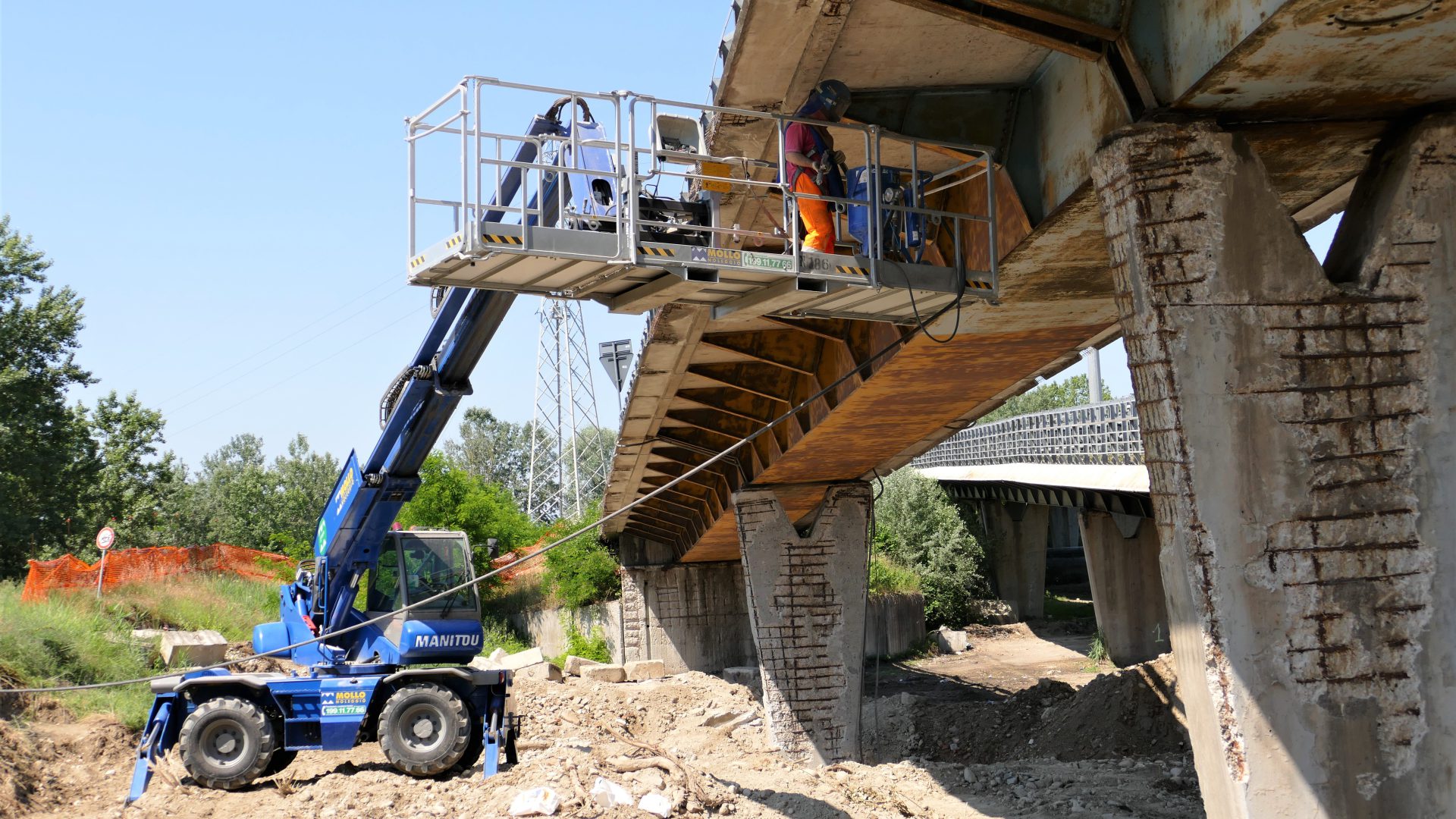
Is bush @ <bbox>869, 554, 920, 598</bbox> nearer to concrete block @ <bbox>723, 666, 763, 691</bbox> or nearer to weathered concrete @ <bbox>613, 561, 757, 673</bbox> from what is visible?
weathered concrete @ <bbox>613, 561, 757, 673</bbox>

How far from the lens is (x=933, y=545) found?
1481 inches

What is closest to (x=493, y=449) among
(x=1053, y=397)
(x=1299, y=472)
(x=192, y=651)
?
(x=1053, y=397)

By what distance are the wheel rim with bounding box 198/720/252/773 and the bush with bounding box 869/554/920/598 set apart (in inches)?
908

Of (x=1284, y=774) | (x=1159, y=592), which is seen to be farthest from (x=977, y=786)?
(x=1159, y=592)

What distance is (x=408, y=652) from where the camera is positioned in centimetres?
1337

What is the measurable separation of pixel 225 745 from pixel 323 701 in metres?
1.12

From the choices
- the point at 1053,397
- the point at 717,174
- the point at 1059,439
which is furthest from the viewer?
the point at 1053,397

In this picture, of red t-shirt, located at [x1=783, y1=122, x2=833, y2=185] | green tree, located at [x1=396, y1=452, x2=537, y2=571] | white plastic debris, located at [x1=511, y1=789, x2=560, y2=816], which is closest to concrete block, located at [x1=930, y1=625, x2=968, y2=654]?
green tree, located at [x1=396, y1=452, x2=537, y2=571]

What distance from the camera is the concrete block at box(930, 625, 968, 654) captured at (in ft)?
113

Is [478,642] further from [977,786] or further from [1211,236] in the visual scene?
[1211,236]

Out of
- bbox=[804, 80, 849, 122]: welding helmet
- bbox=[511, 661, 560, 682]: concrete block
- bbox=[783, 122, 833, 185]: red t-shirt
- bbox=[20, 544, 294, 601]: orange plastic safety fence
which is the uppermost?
bbox=[804, 80, 849, 122]: welding helmet

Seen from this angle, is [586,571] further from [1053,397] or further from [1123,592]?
[1053,397]

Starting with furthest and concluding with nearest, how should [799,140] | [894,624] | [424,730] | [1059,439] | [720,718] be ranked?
1. [894,624]
2. [1059,439]
3. [720,718]
4. [424,730]
5. [799,140]

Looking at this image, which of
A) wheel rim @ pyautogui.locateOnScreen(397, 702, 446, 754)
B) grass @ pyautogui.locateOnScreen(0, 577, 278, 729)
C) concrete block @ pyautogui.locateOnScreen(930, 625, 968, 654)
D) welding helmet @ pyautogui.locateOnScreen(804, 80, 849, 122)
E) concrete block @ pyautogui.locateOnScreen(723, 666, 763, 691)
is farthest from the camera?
concrete block @ pyautogui.locateOnScreen(930, 625, 968, 654)
